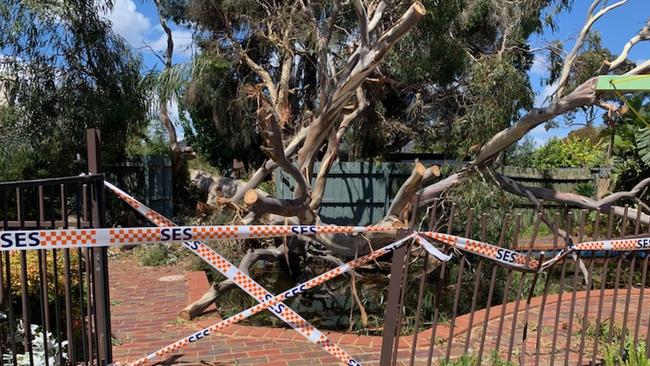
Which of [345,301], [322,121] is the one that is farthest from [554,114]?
[345,301]

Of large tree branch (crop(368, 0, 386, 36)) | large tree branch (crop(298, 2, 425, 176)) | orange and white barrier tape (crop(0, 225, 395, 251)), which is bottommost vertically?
orange and white barrier tape (crop(0, 225, 395, 251))

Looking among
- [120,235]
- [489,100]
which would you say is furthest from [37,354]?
[489,100]

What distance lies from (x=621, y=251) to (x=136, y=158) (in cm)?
1184

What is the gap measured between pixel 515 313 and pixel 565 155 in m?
15.9

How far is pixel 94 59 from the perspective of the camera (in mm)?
10859

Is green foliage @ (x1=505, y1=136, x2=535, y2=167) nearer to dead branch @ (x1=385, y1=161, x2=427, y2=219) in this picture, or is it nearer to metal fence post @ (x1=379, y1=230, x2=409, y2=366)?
dead branch @ (x1=385, y1=161, x2=427, y2=219)

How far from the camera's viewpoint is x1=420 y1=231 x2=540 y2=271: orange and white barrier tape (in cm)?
334

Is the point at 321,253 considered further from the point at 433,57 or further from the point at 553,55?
the point at 553,55

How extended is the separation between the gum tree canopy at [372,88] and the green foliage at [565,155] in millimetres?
4656

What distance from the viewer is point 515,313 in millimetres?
3527

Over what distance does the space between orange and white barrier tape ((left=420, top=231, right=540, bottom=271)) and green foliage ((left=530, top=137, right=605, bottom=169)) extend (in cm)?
1402

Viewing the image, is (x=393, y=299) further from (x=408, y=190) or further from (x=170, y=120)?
(x=170, y=120)

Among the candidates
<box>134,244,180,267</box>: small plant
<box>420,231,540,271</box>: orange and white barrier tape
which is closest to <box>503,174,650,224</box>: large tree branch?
<box>420,231,540,271</box>: orange and white barrier tape

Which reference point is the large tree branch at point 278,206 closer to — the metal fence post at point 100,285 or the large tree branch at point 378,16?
the metal fence post at point 100,285
